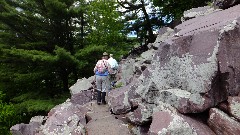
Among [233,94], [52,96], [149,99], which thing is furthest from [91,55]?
[233,94]

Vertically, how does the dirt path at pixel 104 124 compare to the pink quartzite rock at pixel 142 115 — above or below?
below

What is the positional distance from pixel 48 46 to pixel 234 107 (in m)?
14.5

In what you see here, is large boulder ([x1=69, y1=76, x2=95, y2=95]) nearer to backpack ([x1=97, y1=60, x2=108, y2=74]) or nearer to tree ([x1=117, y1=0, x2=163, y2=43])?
backpack ([x1=97, y1=60, x2=108, y2=74])

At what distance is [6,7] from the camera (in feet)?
55.5

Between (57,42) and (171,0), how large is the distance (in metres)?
8.72

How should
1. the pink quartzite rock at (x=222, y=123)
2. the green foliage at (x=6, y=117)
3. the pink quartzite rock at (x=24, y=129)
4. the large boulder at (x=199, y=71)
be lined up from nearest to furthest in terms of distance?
1. the pink quartzite rock at (x=222, y=123)
2. the large boulder at (x=199, y=71)
3. the pink quartzite rock at (x=24, y=129)
4. the green foliage at (x=6, y=117)

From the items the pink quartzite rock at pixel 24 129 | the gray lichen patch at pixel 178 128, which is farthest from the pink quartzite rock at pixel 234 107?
the pink quartzite rock at pixel 24 129

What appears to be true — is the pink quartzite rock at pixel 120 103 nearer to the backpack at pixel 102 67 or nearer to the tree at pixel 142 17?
the backpack at pixel 102 67

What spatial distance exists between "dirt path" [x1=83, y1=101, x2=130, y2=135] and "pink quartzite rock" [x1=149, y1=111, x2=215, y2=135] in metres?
1.66

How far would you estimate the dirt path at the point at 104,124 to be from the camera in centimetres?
765

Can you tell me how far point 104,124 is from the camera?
27.0 feet

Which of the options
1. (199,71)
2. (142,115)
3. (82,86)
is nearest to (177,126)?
(199,71)

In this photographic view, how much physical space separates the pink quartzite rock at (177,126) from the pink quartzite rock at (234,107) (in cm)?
60

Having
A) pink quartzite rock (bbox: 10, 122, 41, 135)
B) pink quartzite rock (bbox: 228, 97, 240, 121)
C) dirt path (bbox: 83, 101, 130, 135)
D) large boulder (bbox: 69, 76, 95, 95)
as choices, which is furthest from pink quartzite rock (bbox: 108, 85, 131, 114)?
pink quartzite rock (bbox: 10, 122, 41, 135)
